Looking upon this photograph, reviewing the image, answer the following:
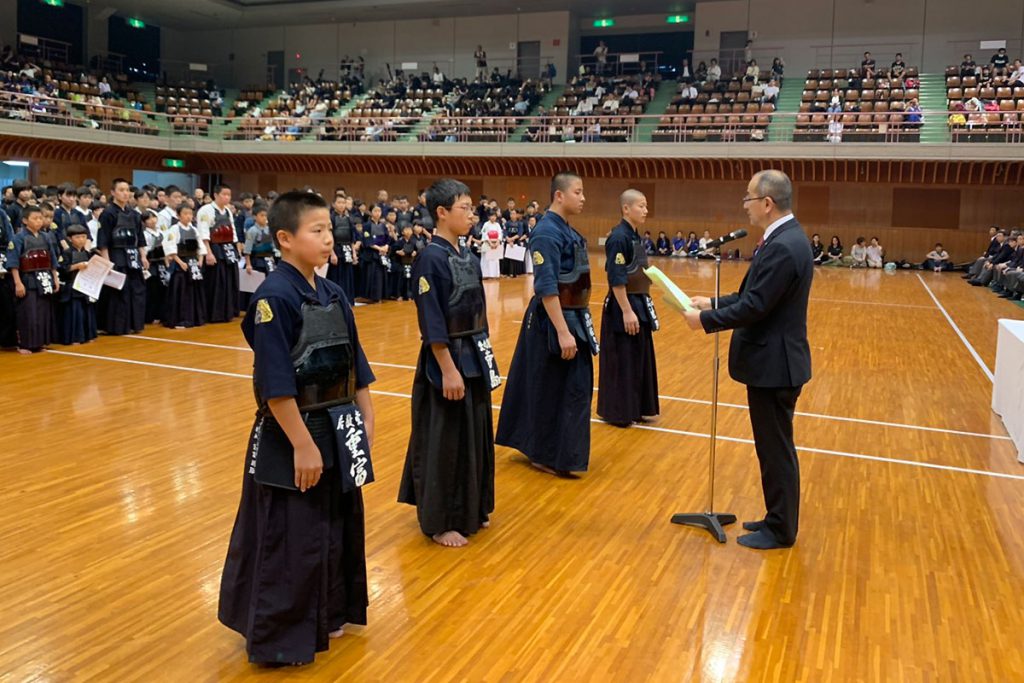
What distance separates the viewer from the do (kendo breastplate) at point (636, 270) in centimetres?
628

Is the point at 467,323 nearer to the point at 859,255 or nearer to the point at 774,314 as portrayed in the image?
the point at 774,314

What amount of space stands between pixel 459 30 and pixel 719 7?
31.1 feet

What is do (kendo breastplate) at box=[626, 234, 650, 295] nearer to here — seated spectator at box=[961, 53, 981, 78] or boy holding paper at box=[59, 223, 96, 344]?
boy holding paper at box=[59, 223, 96, 344]

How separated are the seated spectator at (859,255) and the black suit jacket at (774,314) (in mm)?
21945

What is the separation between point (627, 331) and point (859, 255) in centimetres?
2045

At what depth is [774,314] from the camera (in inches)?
163

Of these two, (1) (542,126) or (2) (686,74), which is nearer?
(1) (542,126)

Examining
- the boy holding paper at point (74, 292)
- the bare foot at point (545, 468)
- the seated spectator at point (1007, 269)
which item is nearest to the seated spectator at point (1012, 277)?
the seated spectator at point (1007, 269)

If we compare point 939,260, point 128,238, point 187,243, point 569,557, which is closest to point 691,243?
point 939,260

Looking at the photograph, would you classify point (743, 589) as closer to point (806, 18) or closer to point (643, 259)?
point (643, 259)

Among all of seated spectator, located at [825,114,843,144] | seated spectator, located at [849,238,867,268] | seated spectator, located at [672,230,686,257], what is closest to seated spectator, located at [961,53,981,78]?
seated spectator, located at [825,114,843,144]

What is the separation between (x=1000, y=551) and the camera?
14.2 ft

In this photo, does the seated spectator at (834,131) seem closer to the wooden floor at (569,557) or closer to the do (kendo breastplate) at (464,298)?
the wooden floor at (569,557)

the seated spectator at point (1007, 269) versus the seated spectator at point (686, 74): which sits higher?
the seated spectator at point (686, 74)
